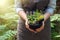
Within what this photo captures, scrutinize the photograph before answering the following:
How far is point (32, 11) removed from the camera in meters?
2.33

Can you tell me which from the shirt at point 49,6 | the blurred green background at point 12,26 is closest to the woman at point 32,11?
the shirt at point 49,6

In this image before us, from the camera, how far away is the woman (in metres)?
2.31

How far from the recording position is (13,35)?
143 inches

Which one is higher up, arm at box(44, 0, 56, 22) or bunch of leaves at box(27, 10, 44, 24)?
arm at box(44, 0, 56, 22)

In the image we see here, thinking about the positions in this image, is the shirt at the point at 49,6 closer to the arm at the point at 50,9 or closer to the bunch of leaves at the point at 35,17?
the arm at the point at 50,9

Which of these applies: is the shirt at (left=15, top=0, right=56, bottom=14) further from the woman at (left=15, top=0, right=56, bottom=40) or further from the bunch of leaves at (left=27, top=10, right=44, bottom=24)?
the bunch of leaves at (left=27, top=10, right=44, bottom=24)

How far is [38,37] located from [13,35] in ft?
4.18

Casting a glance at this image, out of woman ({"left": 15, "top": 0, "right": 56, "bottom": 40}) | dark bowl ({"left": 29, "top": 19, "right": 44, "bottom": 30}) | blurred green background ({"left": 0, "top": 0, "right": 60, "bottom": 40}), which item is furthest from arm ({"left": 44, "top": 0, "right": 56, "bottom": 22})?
blurred green background ({"left": 0, "top": 0, "right": 60, "bottom": 40})

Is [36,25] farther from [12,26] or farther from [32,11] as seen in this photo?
[12,26]

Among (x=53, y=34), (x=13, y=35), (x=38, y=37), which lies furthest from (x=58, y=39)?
(x=38, y=37)

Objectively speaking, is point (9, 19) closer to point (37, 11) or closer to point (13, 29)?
point (13, 29)

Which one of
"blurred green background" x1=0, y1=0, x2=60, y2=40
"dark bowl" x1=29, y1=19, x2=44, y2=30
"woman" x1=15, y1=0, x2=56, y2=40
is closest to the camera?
"dark bowl" x1=29, y1=19, x2=44, y2=30

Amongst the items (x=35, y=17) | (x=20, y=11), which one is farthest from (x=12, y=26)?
(x=35, y=17)

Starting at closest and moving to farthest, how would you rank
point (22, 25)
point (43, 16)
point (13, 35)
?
point (43, 16), point (22, 25), point (13, 35)
